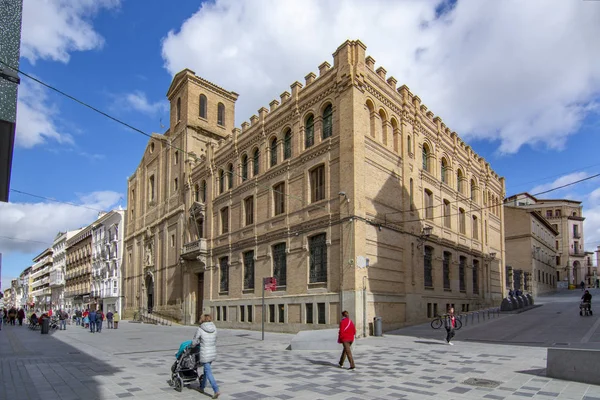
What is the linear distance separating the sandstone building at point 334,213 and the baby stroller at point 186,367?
1245 cm

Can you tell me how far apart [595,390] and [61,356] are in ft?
51.9

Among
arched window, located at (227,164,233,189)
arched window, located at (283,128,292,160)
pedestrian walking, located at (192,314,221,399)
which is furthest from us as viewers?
arched window, located at (227,164,233,189)

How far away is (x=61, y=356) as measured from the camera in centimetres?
1531

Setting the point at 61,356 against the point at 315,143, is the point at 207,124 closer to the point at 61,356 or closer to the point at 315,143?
the point at 315,143

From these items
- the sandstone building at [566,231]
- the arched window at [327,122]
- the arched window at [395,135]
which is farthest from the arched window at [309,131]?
the sandstone building at [566,231]

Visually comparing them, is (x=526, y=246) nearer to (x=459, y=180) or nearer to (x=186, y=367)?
(x=459, y=180)

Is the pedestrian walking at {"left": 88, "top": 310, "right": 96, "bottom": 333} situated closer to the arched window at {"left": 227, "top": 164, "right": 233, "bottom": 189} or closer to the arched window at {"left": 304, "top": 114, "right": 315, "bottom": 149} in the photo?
the arched window at {"left": 227, "top": 164, "right": 233, "bottom": 189}

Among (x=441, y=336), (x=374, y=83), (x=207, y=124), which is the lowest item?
(x=441, y=336)

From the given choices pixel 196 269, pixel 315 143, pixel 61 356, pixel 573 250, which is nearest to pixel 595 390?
pixel 61 356

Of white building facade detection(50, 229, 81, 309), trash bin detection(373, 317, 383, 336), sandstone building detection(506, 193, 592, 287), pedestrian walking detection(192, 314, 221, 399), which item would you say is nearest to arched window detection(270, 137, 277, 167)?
trash bin detection(373, 317, 383, 336)

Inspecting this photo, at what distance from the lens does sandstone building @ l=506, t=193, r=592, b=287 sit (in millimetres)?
80062

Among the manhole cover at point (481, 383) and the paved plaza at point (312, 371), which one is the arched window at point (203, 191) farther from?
the manhole cover at point (481, 383)

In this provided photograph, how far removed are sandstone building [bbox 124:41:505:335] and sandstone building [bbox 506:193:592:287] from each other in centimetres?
4855

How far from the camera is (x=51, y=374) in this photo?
37.3 ft
